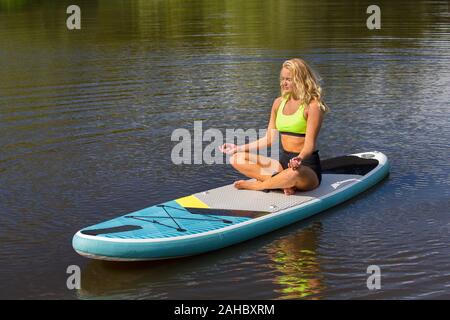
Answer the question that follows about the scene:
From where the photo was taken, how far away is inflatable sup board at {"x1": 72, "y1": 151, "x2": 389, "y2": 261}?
894cm

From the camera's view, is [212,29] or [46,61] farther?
[212,29]

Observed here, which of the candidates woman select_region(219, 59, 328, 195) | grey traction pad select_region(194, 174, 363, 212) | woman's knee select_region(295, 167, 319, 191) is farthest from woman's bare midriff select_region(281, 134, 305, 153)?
grey traction pad select_region(194, 174, 363, 212)

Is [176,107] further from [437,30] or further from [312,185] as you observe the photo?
[437,30]

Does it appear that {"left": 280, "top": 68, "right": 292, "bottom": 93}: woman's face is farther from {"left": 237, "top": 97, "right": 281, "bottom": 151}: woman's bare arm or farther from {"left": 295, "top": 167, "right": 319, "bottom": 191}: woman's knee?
{"left": 295, "top": 167, "right": 319, "bottom": 191}: woman's knee

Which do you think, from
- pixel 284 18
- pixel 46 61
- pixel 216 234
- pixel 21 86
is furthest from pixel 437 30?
pixel 216 234

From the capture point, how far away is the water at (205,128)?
350 inches

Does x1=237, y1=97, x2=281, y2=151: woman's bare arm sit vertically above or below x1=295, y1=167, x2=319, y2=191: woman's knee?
above

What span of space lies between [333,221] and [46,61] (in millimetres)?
17022

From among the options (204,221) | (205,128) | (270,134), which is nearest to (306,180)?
(270,134)

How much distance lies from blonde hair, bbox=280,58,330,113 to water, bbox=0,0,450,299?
1.71 meters

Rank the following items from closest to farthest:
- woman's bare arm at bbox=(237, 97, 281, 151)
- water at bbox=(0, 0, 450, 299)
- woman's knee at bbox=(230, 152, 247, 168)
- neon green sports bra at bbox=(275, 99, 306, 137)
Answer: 1. water at bbox=(0, 0, 450, 299)
2. neon green sports bra at bbox=(275, 99, 306, 137)
3. woman's bare arm at bbox=(237, 97, 281, 151)
4. woman's knee at bbox=(230, 152, 247, 168)

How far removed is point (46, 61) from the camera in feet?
83.5

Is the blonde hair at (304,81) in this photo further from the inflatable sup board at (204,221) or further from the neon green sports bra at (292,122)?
Answer: the inflatable sup board at (204,221)

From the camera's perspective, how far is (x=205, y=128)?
15.8 metres
